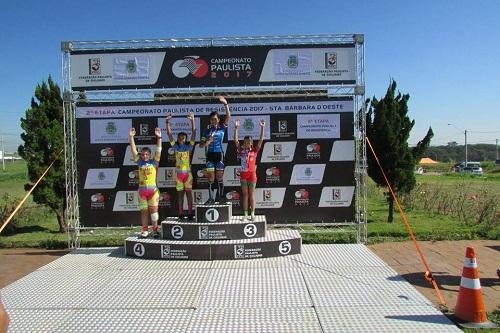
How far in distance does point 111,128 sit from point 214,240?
3.29 meters

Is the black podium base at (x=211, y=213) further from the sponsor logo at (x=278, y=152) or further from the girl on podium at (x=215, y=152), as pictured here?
the sponsor logo at (x=278, y=152)

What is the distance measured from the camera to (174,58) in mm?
8648

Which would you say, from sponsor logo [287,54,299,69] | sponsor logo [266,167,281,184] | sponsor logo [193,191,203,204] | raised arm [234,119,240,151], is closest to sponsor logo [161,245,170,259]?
sponsor logo [193,191,203,204]

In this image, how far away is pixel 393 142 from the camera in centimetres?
1129

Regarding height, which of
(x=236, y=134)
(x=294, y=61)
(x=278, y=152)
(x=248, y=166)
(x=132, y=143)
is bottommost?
(x=248, y=166)

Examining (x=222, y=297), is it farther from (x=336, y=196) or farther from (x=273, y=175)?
(x=336, y=196)

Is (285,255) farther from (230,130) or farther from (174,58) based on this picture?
(174,58)

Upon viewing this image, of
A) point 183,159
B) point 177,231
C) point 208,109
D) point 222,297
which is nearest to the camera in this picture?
point 222,297

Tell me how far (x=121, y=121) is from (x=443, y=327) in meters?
6.94

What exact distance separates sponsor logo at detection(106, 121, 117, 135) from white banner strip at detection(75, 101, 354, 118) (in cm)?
15

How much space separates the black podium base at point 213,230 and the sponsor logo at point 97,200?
1.83 m

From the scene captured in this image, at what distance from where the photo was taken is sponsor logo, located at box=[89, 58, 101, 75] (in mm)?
8648

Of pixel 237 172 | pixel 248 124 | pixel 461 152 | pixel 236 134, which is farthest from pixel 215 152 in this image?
pixel 461 152

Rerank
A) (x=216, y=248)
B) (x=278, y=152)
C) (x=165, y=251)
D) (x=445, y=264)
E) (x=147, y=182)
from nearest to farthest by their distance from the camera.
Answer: (x=445, y=264) < (x=216, y=248) < (x=165, y=251) < (x=147, y=182) < (x=278, y=152)
